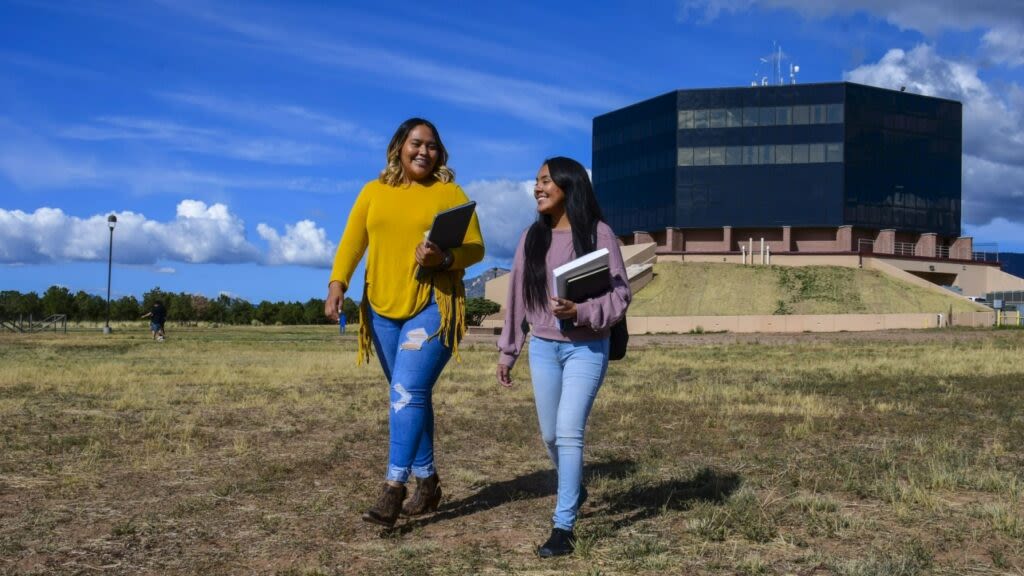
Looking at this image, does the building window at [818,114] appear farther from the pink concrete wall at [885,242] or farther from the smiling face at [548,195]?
the smiling face at [548,195]

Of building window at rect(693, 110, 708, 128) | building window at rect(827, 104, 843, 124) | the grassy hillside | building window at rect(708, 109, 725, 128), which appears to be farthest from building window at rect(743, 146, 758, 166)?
the grassy hillside

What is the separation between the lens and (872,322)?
44.2 metres

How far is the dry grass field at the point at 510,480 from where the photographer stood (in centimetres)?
473

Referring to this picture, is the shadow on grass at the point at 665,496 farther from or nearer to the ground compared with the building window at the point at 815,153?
nearer to the ground

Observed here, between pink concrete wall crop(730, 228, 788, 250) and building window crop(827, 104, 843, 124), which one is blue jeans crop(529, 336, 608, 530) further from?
building window crop(827, 104, 843, 124)

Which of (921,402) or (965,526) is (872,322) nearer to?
(921,402)

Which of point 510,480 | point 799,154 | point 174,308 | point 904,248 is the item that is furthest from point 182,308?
point 510,480

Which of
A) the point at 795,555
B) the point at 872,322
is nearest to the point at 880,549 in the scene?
the point at 795,555

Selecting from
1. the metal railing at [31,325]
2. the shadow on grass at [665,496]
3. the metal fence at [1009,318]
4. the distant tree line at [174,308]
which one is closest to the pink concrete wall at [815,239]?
the metal fence at [1009,318]

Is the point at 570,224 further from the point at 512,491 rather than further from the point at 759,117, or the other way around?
the point at 759,117

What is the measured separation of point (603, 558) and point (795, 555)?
36.5 inches

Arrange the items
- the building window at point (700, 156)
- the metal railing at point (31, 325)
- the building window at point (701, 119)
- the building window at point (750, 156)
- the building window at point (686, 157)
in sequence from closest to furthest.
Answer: the metal railing at point (31, 325) → the building window at point (750, 156) → the building window at point (700, 156) → the building window at point (701, 119) → the building window at point (686, 157)

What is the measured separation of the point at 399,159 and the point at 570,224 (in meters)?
1.17

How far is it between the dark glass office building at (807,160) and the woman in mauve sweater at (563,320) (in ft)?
213
